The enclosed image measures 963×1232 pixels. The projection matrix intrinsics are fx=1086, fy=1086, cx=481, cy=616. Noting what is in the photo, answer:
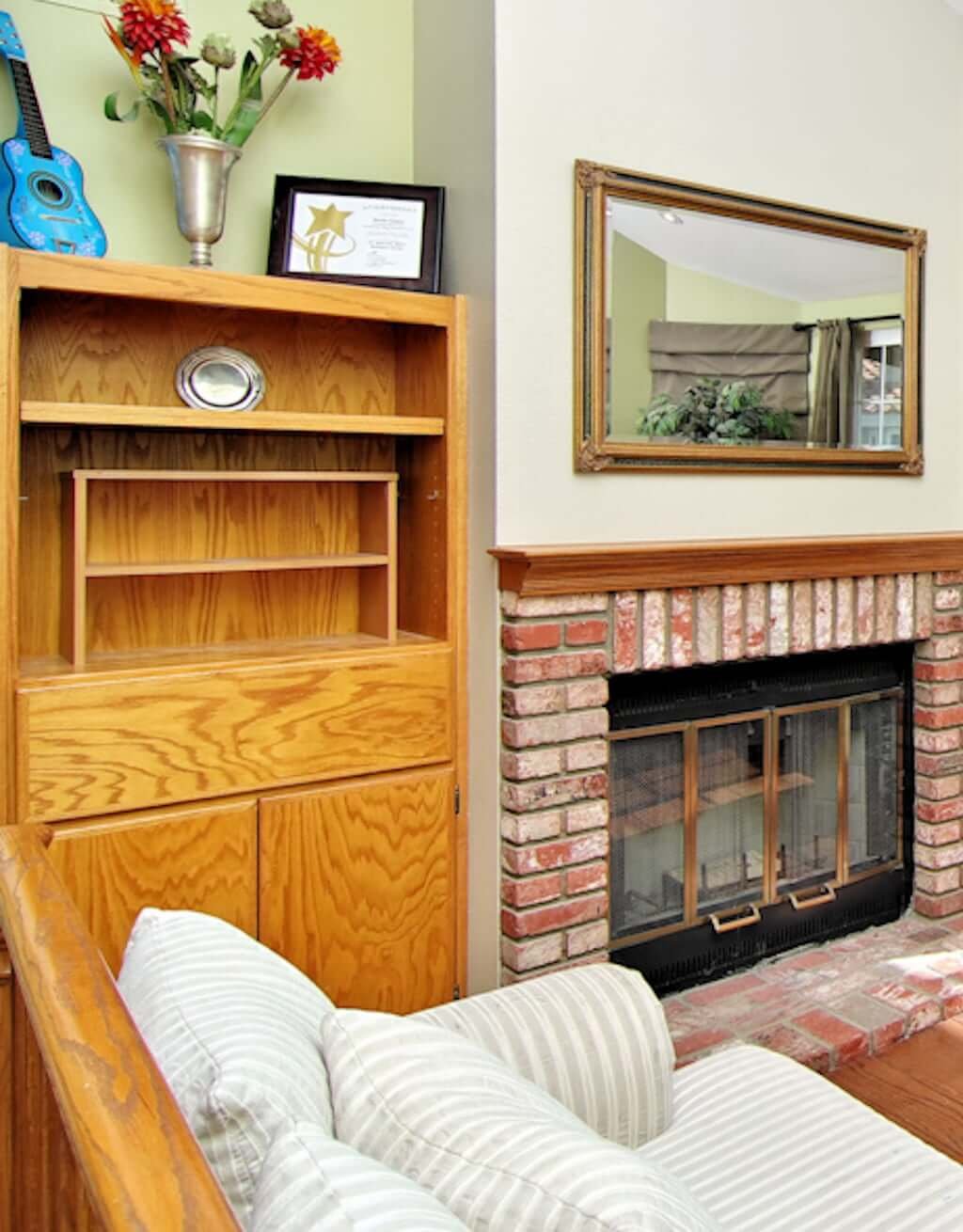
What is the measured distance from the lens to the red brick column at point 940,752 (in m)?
3.09

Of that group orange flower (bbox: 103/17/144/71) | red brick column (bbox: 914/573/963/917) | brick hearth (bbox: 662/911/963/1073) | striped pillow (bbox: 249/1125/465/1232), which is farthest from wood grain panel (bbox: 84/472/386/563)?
red brick column (bbox: 914/573/963/917)

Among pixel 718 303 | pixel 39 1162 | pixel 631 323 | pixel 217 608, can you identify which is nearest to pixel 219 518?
pixel 217 608

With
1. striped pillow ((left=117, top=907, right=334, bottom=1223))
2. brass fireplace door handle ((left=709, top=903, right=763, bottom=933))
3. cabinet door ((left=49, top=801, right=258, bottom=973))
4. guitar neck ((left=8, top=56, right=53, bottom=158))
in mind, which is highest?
guitar neck ((left=8, top=56, right=53, bottom=158))

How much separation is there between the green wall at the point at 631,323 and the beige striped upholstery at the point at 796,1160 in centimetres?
141

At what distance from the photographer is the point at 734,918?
2.82m

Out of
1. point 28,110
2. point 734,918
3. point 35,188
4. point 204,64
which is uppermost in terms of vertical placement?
point 204,64

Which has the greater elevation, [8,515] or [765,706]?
[8,515]

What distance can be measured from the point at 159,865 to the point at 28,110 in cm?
143

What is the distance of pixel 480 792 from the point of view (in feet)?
7.94

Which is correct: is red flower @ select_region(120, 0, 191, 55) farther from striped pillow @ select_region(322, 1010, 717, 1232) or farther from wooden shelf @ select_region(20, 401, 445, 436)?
striped pillow @ select_region(322, 1010, 717, 1232)

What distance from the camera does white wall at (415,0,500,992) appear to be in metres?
2.31

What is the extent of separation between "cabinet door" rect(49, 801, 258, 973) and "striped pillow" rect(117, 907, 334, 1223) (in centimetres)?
69

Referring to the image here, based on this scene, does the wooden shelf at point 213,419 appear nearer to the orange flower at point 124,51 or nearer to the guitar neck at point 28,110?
the guitar neck at point 28,110

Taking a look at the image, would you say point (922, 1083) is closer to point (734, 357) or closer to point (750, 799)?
point (750, 799)
